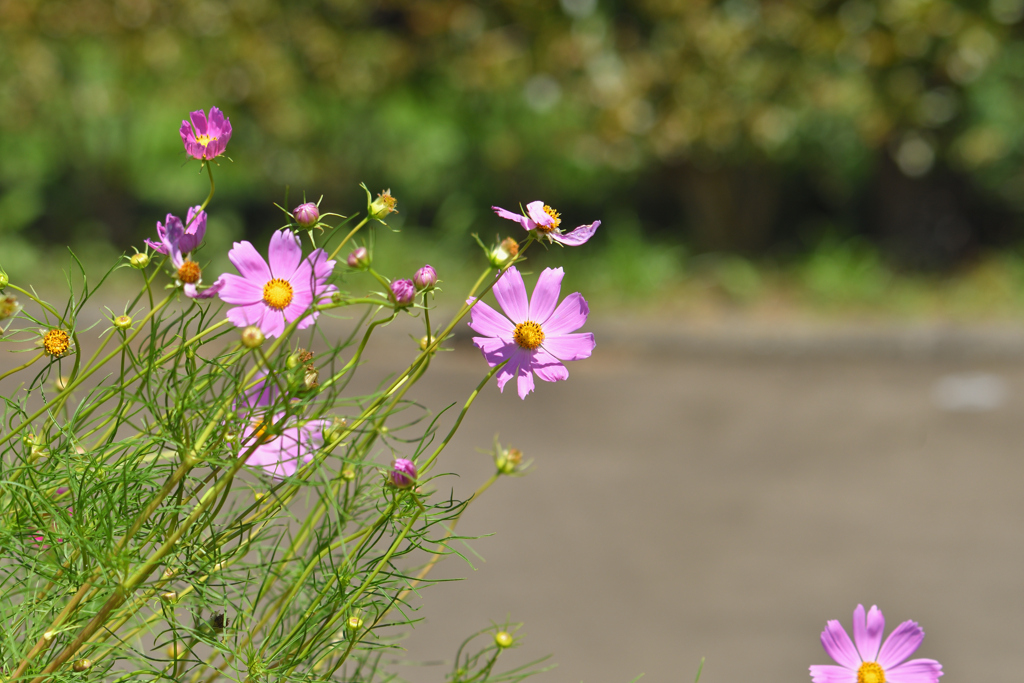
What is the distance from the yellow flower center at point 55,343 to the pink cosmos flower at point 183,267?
Answer: 119 millimetres

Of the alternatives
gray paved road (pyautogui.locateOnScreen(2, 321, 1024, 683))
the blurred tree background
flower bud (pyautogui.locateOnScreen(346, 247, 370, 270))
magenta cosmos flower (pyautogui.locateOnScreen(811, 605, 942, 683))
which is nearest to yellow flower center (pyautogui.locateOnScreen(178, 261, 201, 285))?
flower bud (pyautogui.locateOnScreen(346, 247, 370, 270))

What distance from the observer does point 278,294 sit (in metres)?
0.72

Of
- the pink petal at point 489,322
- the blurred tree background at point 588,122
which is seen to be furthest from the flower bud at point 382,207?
the blurred tree background at point 588,122

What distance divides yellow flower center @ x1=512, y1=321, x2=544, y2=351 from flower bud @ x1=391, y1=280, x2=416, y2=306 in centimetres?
13

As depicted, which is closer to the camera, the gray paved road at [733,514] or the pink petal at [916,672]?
the pink petal at [916,672]

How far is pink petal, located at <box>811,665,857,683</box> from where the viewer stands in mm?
788

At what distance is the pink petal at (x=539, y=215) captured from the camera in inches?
29.8

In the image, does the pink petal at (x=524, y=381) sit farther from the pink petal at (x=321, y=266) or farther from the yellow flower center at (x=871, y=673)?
the yellow flower center at (x=871, y=673)

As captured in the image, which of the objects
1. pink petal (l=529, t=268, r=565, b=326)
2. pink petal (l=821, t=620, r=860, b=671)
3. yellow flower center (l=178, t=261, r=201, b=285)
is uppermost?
pink petal (l=529, t=268, r=565, b=326)

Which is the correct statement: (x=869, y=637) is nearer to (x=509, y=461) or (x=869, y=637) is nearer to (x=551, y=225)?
(x=509, y=461)

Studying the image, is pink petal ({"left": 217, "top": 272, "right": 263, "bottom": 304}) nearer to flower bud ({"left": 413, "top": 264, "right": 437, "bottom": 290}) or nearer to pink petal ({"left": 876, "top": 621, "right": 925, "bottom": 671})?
flower bud ({"left": 413, "top": 264, "right": 437, "bottom": 290})

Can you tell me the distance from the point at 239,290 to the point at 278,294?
0.03 meters

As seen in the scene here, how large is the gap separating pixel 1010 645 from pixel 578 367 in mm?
2564

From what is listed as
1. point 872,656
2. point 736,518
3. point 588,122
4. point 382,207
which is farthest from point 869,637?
point 588,122
